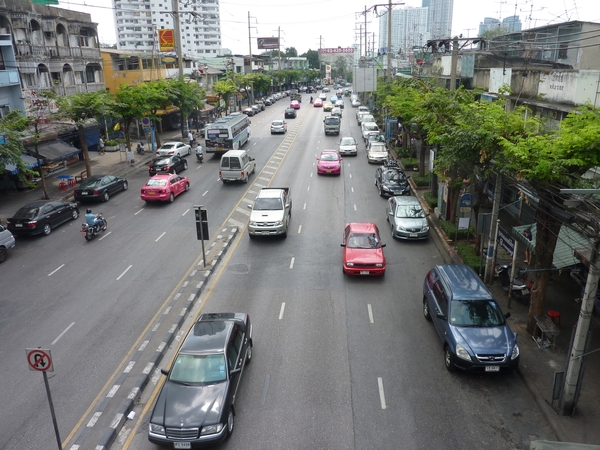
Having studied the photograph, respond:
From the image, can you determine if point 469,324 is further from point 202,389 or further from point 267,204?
point 267,204

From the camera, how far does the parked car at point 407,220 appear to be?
22.5 meters

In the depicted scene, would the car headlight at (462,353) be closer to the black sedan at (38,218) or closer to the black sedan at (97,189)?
the black sedan at (38,218)

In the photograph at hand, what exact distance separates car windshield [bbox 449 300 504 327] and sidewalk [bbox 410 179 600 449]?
4.56ft

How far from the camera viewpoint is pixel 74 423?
35.9 feet

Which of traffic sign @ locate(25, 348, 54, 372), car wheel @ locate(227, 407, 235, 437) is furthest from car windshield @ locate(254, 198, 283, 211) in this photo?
traffic sign @ locate(25, 348, 54, 372)

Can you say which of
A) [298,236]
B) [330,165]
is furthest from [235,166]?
[298,236]

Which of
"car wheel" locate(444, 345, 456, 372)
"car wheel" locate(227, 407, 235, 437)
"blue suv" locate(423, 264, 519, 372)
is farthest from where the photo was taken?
"car wheel" locate(444, 345, 456, 372)

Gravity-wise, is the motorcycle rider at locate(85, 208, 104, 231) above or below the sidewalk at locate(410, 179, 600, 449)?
above

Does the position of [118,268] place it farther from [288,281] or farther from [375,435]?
[375,435]

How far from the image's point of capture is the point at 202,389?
10469 mm

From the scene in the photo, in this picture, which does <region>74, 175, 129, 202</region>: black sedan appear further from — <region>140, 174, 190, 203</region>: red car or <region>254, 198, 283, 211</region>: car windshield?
<region>254, 198, 283, 211</region>: car windshield

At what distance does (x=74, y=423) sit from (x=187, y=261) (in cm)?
993

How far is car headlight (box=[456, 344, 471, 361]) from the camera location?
12143 mm

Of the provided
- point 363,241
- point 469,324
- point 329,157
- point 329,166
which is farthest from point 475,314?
point 329,157
